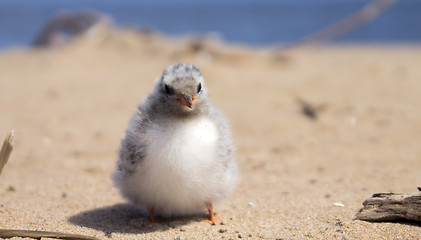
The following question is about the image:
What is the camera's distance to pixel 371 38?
77.1 ft

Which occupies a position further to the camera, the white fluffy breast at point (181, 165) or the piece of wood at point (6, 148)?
the white fluffy breast at point (181, 165)

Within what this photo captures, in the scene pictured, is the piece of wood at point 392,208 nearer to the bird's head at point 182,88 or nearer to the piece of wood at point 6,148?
the bird's head at point 182,88

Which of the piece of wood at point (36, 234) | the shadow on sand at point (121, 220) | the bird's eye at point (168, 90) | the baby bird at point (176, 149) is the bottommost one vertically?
the piece of wood at point (36, 234)

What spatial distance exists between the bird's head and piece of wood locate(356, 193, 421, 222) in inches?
61.5

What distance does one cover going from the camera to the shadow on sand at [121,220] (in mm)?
4109

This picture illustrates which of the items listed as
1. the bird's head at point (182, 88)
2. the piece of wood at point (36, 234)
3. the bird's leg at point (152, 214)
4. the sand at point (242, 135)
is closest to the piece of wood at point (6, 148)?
the piece of wood at point (36, 234)

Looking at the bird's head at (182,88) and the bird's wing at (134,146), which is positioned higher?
the bird's head at (182,88)

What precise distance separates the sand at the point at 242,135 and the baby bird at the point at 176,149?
307 mm

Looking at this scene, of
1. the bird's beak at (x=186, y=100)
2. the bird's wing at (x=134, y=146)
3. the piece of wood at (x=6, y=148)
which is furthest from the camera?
the bird's wing at (x=134, y=146)

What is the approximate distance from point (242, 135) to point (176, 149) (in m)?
4.20

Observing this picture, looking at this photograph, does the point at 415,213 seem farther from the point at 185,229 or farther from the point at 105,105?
the point at 105,105

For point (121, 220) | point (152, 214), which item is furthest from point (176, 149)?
point (121, 220)

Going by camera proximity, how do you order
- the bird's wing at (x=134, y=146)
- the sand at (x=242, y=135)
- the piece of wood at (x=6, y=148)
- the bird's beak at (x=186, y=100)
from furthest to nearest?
the sand at (x=242, y=135)
the bird's wing at (x=134, y=146)
the bird's beak at (x=186, y=100)
the piece of wood at (x=6, y=148)

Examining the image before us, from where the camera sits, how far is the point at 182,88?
387 centimetres
